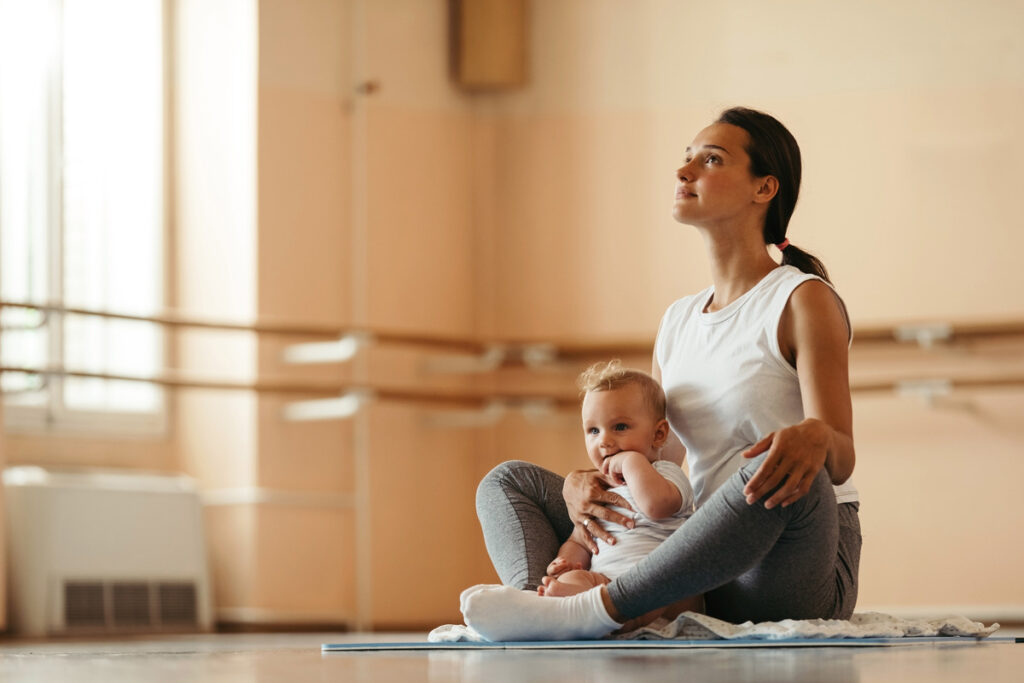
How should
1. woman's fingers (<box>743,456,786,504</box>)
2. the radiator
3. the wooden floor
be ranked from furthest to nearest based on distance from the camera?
the radiator, woman's fingers (<box>743,456,786,504</box>), the wooden floor

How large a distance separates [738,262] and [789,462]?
0.47 m

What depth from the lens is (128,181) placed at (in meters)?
4.13

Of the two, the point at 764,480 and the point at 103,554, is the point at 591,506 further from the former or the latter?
the point at 103,554

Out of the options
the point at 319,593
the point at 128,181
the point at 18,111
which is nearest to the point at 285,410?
the point at 319,593

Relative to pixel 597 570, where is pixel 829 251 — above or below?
above

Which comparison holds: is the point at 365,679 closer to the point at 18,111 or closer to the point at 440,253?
the point at 18,111

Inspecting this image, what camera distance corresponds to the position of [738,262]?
1969mm

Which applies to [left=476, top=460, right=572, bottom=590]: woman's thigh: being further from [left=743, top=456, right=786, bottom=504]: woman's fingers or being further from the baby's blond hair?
[left=743, top=456, right=786, bottom=504]: woman's fingers

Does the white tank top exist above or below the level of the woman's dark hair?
below

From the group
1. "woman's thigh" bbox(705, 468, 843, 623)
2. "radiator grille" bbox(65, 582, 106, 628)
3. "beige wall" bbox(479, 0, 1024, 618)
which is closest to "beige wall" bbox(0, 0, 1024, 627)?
"beige wall" bbox(479, 0, 1024, 618)

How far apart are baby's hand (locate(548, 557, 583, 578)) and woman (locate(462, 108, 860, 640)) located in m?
0.04

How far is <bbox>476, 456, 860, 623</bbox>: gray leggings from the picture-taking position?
1616 millimetres

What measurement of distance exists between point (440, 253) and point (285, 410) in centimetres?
78

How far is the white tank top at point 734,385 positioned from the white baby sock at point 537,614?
286 millimetres
